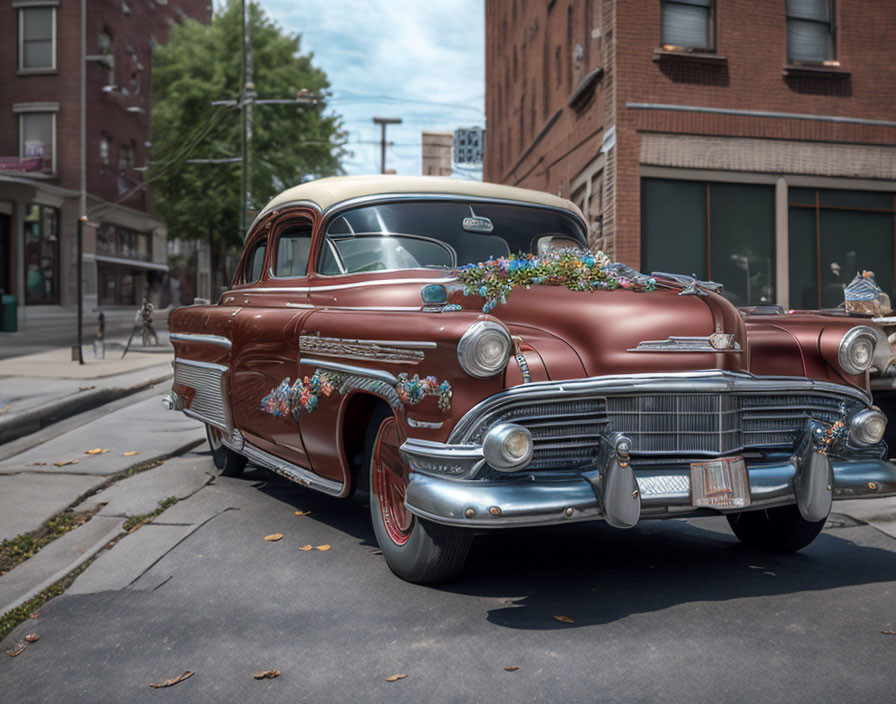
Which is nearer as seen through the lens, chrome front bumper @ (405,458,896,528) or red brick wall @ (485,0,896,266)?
chrome front bumper @ (405,458,896,528)

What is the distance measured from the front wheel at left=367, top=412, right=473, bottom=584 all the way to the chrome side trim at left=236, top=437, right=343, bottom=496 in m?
0.26

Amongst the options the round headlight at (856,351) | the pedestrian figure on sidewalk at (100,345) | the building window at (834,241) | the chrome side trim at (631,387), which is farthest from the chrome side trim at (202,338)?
the building window at (834,241)

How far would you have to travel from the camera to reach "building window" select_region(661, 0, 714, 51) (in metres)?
13.7

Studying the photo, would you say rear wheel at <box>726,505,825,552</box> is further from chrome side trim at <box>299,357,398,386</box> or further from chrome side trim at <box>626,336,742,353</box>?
chrome side trim at <box>299,357,398,386</box>

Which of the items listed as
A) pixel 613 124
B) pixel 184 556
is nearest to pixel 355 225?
pixel 184 556

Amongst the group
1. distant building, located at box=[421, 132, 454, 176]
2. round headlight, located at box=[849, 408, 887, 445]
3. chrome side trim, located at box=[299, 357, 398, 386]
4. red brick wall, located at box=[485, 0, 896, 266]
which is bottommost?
round headlight, located at box=[849, 408, 887, 445]

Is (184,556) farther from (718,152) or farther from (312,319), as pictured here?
(718,152)

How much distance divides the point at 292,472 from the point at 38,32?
32507 mm

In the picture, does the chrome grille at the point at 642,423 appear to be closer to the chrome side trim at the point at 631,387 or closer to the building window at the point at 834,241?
the chrome side trim at the point at 631,387

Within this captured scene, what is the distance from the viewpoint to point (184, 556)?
4.64 metres

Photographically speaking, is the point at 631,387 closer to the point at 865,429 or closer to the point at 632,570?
the point at 632,570

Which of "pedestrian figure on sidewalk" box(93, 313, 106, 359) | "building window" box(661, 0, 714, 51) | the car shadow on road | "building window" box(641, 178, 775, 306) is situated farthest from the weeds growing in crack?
"pedestrian figure on sidewalk" box(93, 313, 106, 359)

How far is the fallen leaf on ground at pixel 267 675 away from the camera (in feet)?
10.3

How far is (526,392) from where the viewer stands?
3598 millimetres
